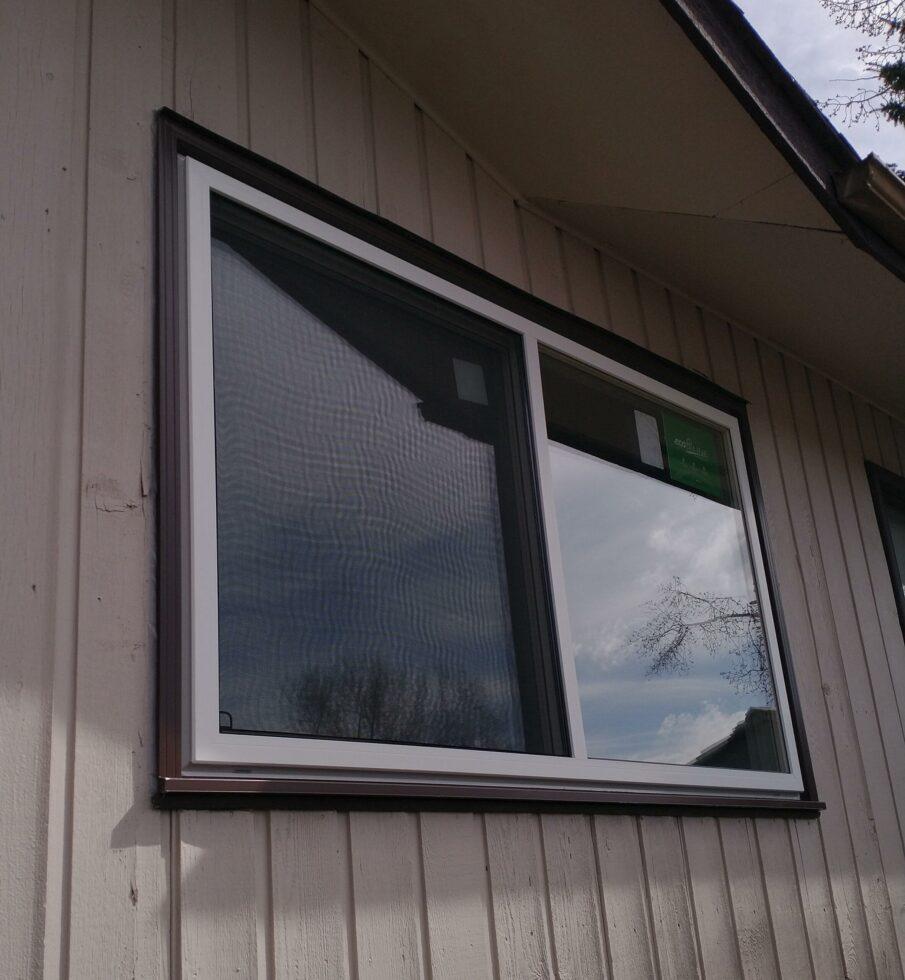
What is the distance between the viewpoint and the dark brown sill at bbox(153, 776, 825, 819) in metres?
1.90

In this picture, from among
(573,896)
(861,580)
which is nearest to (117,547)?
(573,896)

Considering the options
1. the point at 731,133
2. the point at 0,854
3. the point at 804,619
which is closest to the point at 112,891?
the point at 0,854

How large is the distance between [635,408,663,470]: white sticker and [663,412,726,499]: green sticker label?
47 mm

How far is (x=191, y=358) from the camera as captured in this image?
7.16 feet

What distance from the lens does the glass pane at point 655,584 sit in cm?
293

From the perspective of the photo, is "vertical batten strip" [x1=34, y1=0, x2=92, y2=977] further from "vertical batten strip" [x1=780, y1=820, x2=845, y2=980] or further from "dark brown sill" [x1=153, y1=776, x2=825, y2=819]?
"vertical batten strip" [x1=780, y1=820, x2=845, y2=980]

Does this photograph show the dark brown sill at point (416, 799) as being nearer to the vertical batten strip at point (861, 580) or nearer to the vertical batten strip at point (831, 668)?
the vertical batten strip at point (831, 668)

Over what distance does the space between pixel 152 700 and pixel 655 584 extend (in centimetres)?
166

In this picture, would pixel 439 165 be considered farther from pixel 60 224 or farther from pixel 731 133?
pixel 60 224

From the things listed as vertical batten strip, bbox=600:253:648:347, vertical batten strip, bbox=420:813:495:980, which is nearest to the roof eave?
vertical batten strip, bbox=600:253:648:347

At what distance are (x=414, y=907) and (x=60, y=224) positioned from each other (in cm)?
137

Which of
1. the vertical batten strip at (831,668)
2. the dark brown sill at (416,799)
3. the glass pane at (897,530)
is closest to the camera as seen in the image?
the dark brown sill at (416,799)

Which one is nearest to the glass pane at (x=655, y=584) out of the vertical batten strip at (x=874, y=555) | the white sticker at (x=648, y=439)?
the white sticker at (x=648, y=439)

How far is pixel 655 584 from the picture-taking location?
10.5 feet
